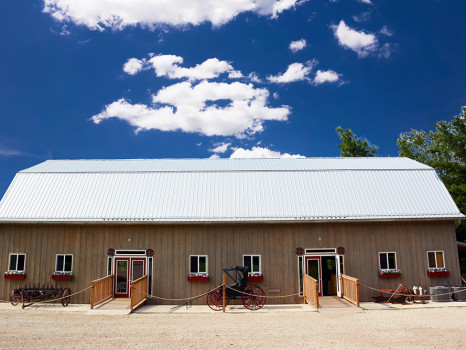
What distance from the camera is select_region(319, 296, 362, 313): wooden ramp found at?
47.4 feet

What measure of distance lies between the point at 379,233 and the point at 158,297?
30.4 feet

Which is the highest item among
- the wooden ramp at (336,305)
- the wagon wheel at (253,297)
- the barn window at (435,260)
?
the barn window at (435,260)

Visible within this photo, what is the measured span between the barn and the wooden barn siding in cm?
4

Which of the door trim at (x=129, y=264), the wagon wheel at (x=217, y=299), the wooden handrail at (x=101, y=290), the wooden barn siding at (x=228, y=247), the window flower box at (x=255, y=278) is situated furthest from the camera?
the door trim at (x=129, y=264)

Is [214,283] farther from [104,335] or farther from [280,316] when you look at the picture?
[104,335]

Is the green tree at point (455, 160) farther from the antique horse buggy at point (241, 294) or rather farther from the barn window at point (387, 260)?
the antique horse buggy at point (241, 294)

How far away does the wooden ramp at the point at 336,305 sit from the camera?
14445mm

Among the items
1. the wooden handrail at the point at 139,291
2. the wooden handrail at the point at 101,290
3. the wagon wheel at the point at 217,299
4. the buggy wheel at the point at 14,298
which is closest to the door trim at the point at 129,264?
the wooden handrail at the point at 101,290

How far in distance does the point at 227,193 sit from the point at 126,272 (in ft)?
17.4

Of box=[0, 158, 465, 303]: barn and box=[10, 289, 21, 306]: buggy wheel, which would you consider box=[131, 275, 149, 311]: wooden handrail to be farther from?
box=[10, 289, 21, 306]: buggy wheel

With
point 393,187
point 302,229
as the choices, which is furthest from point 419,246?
point 302,229

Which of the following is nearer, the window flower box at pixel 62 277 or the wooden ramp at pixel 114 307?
the wooden ramp at pixel 114 307

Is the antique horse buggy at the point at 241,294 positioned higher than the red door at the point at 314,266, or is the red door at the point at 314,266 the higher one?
the red door at the point at 314,266

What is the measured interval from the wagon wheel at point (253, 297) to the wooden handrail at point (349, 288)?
314cm
